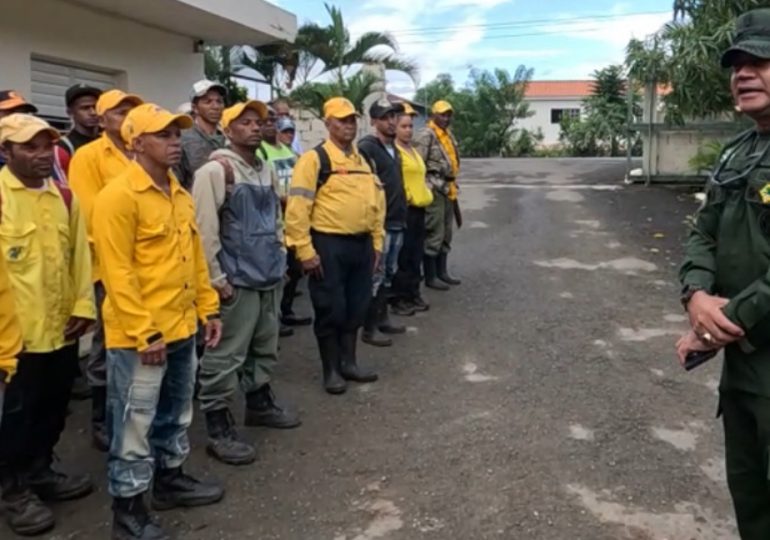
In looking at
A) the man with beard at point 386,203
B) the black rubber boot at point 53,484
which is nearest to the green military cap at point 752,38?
the black rubber boot at point 53,484

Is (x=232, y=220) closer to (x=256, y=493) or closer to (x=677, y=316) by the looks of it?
(x=256, y=493)

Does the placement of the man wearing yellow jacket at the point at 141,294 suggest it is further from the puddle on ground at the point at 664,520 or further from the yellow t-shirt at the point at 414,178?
the yellow t-shirt at the point at 414,178

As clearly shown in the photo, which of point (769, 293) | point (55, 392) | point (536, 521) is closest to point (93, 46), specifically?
point (55, 392)

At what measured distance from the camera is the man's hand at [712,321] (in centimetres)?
241

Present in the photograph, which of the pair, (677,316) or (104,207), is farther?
(677,316)

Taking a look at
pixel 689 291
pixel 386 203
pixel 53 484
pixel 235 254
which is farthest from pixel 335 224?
pixel 689 291

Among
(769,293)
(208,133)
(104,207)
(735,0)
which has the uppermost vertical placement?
(735,0)

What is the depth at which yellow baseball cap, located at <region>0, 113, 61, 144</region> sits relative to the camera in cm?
331

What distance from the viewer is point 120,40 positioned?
7.43 meters

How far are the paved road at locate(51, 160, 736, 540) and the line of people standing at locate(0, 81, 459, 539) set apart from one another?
260mm

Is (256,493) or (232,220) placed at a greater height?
(232,220)

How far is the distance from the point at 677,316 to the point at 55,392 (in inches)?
208

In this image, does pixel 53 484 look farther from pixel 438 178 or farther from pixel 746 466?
pixel 438 178

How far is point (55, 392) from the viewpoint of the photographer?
3.66 m
